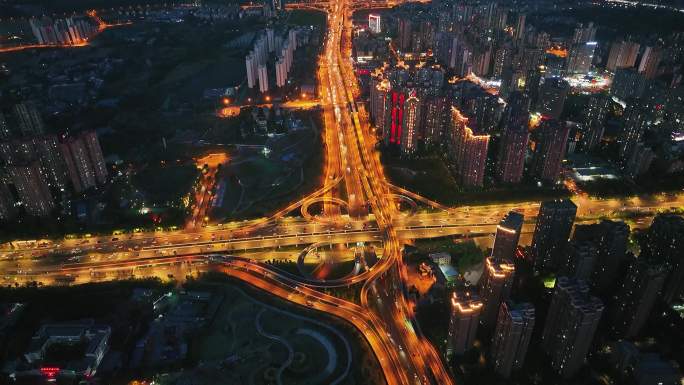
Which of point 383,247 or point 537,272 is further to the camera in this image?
point 383,247

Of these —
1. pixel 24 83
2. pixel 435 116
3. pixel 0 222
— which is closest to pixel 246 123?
pixel 435 116

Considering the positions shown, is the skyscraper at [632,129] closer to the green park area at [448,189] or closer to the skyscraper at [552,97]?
the skyscraper at [552,97]

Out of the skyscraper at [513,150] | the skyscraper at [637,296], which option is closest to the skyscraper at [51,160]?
the skyscraper at [513,150]

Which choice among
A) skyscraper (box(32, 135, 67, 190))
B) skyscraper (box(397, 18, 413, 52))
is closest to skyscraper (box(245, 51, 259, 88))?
skyscraper (box(32, 135, 67, 190))

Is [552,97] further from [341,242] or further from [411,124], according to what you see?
[341,242]

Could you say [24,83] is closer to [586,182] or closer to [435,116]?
[435,116]

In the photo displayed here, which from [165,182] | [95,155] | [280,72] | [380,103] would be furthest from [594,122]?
[95,155]
